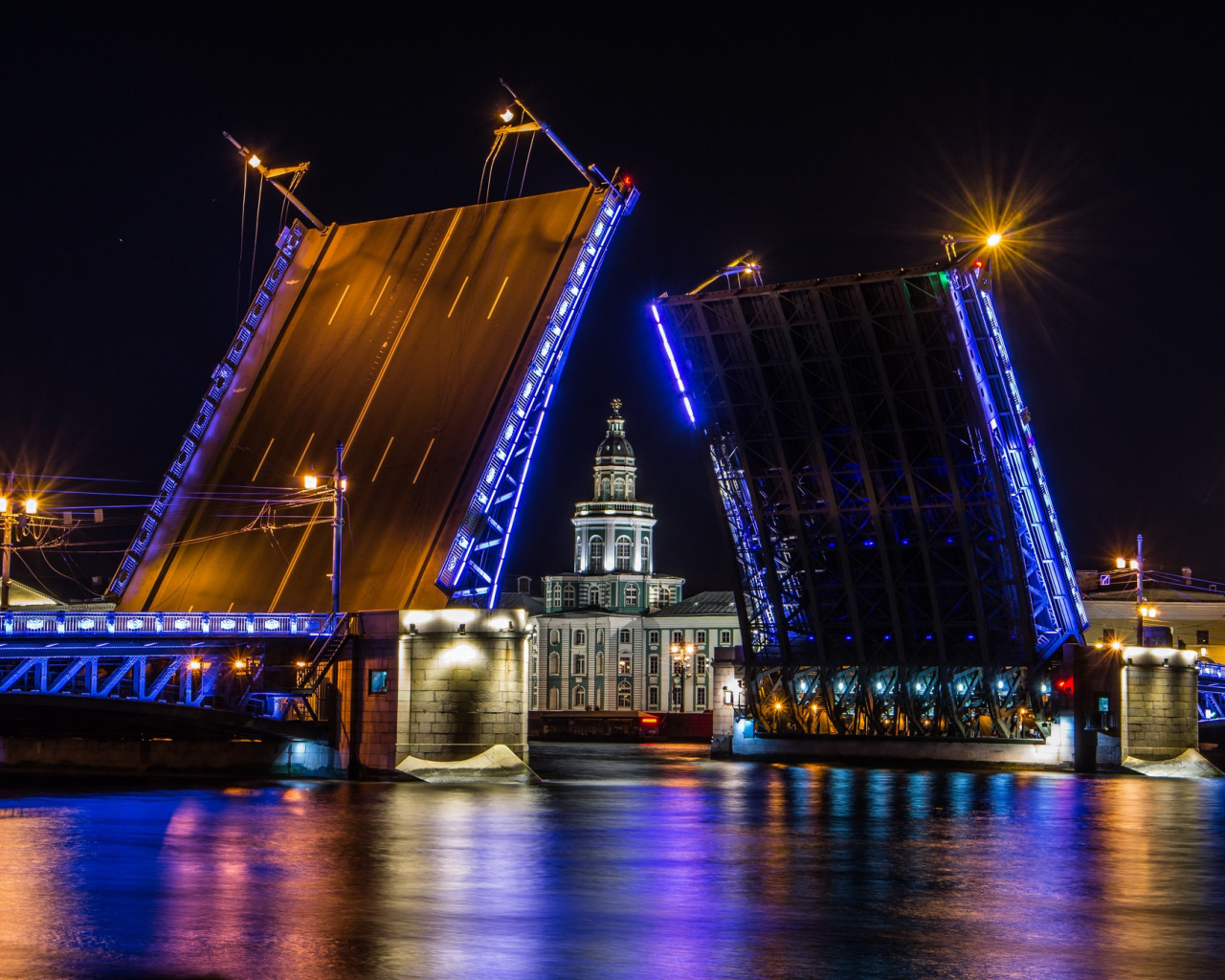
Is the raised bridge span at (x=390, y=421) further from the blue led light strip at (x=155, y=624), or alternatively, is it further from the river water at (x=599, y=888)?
the river water at (x=599, y=888)

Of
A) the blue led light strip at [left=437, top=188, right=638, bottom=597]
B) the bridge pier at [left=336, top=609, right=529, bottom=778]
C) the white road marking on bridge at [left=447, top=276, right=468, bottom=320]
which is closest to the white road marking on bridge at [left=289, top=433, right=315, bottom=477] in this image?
the white road marking on bridge at [left=447, top=276, right=468, bottom=320]

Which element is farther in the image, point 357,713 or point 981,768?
point 981,768

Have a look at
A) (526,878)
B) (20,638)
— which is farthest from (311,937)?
(20,638)

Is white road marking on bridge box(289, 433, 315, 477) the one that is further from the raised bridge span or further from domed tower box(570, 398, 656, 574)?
domed tower box(570, 398, 656, 574)

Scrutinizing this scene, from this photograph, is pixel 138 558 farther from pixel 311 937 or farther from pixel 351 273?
pixel 311 937

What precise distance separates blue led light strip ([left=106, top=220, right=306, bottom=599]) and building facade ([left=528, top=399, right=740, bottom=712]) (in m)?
56.7

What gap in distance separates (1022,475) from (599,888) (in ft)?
108

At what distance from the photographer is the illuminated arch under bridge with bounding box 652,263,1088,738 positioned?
1816 inches

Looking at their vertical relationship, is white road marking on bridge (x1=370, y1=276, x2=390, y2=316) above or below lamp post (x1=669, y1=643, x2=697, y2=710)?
above

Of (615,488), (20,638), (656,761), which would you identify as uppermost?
(615,488)

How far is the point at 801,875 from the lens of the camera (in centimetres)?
2022

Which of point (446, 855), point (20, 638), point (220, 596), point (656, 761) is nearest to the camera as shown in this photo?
point (446, 855)

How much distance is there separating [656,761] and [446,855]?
126 feet

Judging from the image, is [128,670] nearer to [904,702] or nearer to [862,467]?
[862,467]
